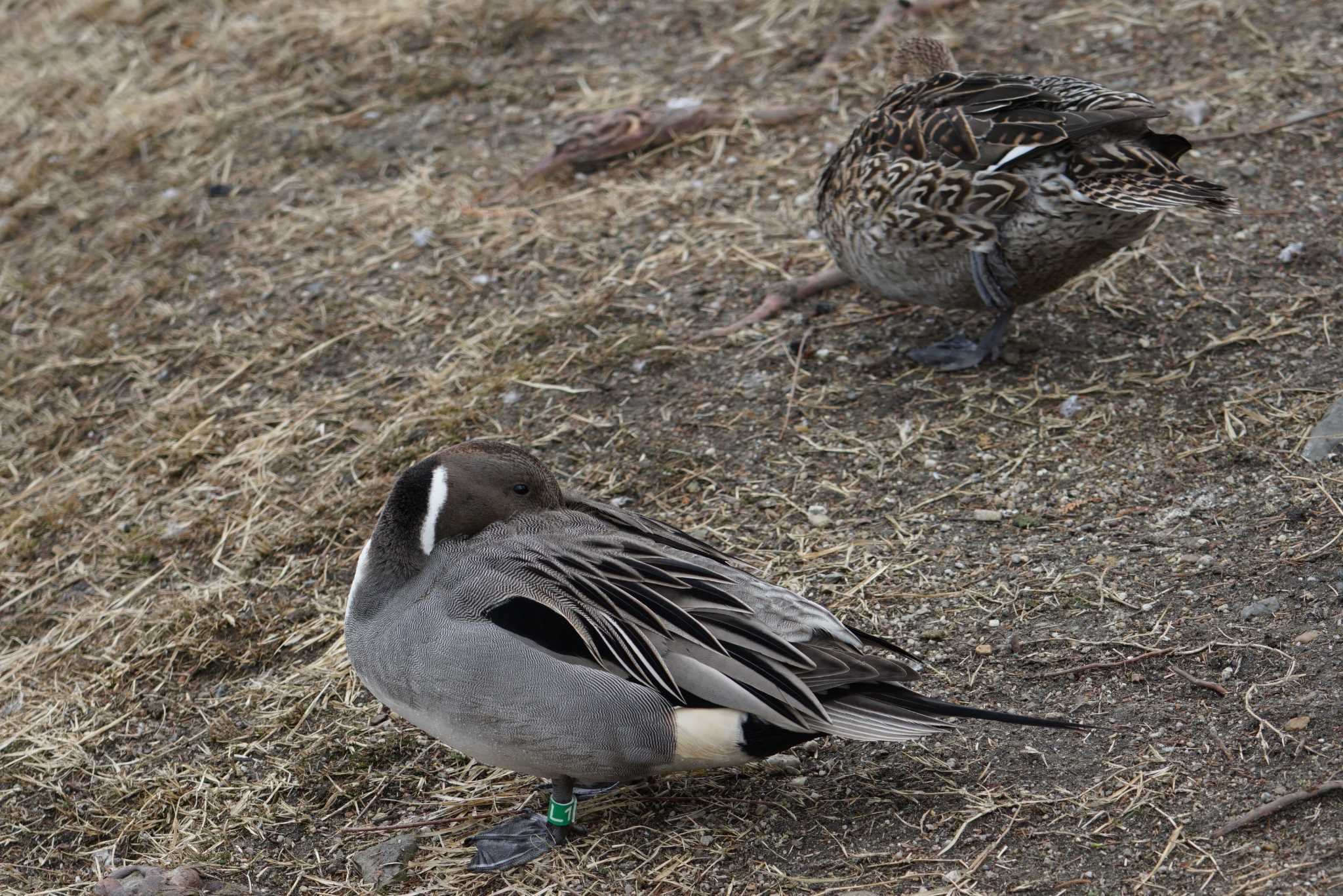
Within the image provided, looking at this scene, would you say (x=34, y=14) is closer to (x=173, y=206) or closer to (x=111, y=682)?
(x=173, y=206)

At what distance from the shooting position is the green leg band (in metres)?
3.09

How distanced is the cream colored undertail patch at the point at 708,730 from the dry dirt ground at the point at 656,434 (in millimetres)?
260

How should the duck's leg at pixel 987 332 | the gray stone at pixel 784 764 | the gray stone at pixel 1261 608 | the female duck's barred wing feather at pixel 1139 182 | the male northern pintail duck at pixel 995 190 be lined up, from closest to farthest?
the gray stone at pixel 784 764 < the gray stone at pixel 1261 608 < the female duck's barred wing feather at pixel 1139 182 < the male northern pintail duck at pixel 995 190 < the duck's leg at pixel 987 332

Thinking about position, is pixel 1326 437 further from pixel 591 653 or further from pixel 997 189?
pixel 591 653

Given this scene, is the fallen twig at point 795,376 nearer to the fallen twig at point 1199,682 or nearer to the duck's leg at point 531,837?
the fallen twig at point 1199,682

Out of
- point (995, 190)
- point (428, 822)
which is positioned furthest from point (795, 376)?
point (428, 822)

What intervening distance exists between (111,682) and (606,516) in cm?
176

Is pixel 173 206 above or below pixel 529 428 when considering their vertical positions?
above

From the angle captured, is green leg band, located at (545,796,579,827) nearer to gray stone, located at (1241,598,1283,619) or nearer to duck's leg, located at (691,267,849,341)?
gray stone, located at (1241,598,1283,619)

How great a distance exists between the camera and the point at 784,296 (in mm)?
5035

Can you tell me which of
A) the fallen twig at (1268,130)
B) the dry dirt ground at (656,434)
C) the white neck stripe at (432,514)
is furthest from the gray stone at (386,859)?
the fallen twig at (1268,130)

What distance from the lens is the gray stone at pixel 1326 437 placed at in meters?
3.84

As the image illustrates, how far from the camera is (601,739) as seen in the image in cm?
293

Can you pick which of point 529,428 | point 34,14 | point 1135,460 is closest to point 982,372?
point 1135,460
